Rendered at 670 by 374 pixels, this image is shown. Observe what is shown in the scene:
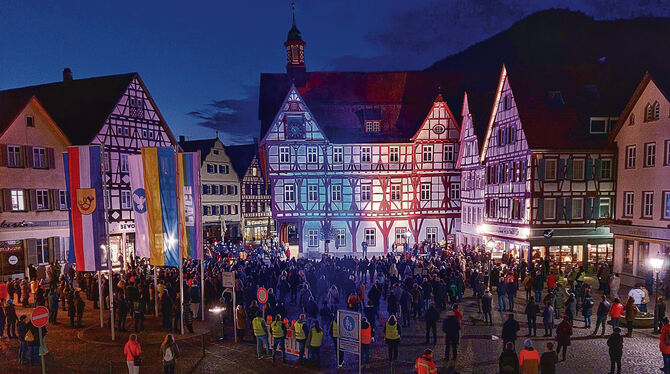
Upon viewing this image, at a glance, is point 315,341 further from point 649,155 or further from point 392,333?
point 649,155

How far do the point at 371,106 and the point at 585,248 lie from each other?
21.2 m

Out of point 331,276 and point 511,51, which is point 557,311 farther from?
point 511,51

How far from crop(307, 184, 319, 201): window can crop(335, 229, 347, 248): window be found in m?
3.61

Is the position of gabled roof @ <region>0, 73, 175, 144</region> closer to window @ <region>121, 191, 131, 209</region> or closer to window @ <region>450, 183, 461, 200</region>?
window @ <region>121, 191, 131, 209</region>

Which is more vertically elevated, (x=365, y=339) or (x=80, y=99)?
(x=80, y=99)

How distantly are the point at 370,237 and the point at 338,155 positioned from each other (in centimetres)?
804

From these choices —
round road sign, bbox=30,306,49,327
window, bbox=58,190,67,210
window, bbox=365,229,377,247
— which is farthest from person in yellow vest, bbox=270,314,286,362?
window, bbox=365,229,377,247

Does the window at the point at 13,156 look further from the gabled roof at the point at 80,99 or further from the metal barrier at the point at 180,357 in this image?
the metal barrier at the point at 180,357

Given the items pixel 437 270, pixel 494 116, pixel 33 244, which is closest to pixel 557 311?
pixel 437 270

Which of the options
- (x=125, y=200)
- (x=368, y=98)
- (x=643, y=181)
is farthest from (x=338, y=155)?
(x=643, y=181)

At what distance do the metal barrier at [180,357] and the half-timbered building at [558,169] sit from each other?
869 inches

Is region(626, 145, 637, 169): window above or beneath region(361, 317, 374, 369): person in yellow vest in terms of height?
above

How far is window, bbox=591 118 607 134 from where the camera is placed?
28.3m

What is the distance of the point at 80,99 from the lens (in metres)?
33.5
